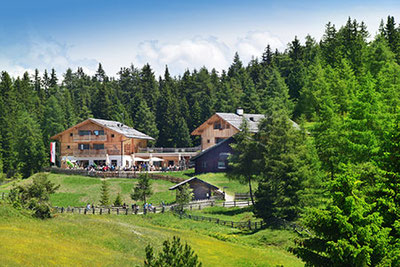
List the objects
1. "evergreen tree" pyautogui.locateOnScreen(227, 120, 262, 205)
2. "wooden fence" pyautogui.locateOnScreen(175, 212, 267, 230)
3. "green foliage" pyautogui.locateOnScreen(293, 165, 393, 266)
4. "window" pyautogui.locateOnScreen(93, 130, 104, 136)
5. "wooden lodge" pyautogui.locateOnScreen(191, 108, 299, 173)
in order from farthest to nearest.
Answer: "window" pyautogui.locateOnScreen(93, 130, 104, 136)
"wooden lodge" pyautogui.locateOnScreen(191, 108, 299, 173)
"evergreen tree" pyautogui.locateOnScreen(227, 120, 262, 205)
"wooden fence" pyautogui.locateOnScreen(175, 212, 267, 230)
"green foliage" pyautogui.locateOnScreen(293, 165, 393, 266)

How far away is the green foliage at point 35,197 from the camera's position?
4144cm

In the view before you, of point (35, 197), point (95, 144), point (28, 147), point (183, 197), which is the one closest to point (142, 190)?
point (183, 197)

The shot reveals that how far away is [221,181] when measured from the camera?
234 ft

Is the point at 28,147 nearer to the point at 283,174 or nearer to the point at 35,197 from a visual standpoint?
the point at 35,197

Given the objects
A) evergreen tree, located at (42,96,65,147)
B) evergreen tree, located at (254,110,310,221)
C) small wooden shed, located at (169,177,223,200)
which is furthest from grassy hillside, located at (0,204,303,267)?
evergreen tree, located at (42,96,65,147)

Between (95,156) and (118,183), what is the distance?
1779 cm

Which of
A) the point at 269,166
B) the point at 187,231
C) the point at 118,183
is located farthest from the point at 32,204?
the point at 118,183

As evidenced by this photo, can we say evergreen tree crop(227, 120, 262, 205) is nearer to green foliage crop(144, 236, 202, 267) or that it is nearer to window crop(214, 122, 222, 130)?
window crop(214, 122, 222, 130)

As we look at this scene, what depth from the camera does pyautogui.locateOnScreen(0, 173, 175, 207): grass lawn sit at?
218 feet

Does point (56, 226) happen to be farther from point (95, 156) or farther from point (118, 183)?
point (95, 156)

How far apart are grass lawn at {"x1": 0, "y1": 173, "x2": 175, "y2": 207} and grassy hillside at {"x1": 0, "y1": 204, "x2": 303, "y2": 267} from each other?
72.7ft

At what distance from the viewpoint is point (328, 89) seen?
291ft

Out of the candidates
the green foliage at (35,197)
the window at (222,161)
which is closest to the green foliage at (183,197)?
the green foliage at (35,197)

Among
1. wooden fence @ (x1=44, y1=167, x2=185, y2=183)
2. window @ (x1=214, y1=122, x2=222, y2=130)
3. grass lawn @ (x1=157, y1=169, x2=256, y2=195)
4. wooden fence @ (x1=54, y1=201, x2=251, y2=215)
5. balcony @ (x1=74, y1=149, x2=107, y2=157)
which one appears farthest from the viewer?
balcony @ (x1=74, y1=149, x2=107, y2=157)
